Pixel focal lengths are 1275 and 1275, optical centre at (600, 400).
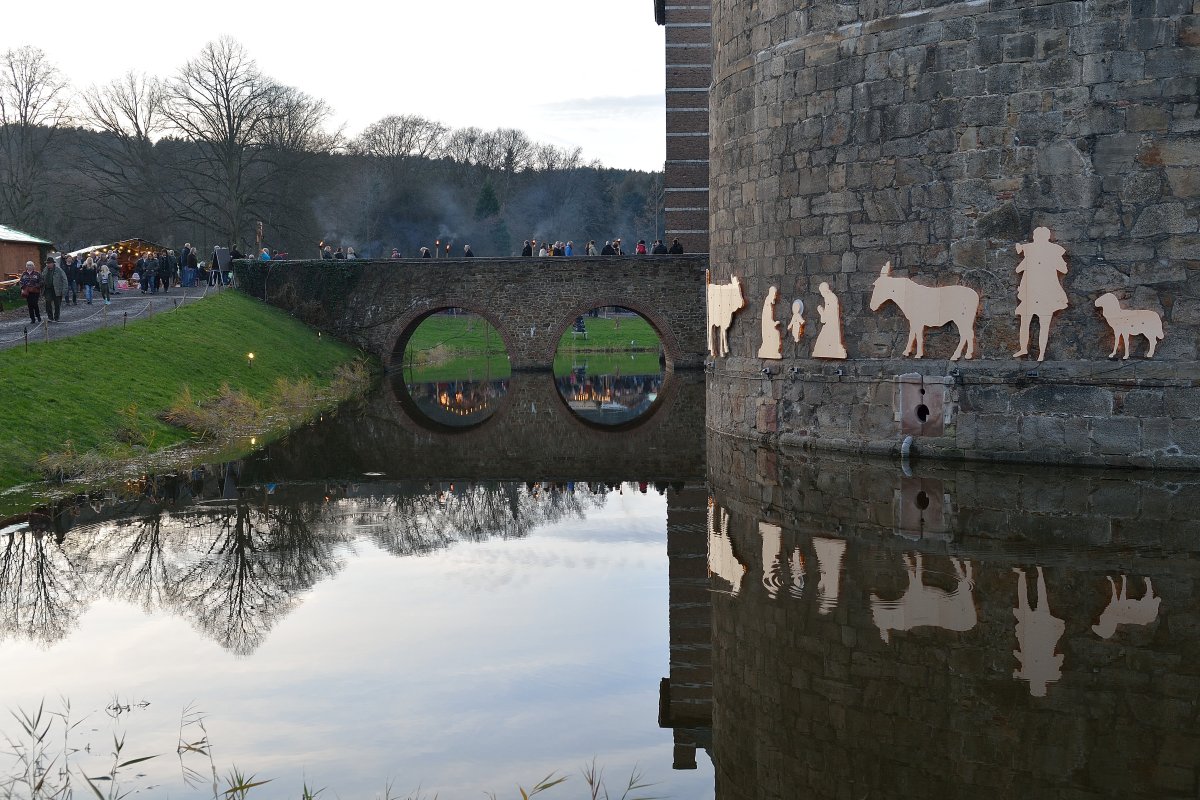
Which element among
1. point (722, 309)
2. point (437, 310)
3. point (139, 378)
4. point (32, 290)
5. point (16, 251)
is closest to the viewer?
point (722, 309)

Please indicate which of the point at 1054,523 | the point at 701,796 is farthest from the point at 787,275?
the point at 701,796

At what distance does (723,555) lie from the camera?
10.0m

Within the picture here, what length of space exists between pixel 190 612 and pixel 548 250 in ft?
112

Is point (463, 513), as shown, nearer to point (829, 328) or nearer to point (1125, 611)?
point (829, 328)

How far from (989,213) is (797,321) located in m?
2.74

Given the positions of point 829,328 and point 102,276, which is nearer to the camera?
point 829,328

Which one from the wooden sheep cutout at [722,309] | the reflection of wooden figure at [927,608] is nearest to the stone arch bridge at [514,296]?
the wooden sheep cutout at [722,309]

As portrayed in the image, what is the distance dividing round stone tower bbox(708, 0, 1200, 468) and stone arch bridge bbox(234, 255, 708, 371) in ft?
62.7

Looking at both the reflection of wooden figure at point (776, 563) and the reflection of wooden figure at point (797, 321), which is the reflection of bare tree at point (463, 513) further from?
the reflection of wooden figure at point (797, 321)

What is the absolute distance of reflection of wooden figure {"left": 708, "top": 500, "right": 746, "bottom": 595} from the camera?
30.2 ft

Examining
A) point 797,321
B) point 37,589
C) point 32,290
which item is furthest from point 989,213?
point 32,290

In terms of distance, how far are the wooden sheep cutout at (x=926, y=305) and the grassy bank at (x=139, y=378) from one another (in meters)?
9.34

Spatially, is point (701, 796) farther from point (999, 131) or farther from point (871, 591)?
point (999, 131)

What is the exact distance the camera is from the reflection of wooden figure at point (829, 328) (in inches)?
576
